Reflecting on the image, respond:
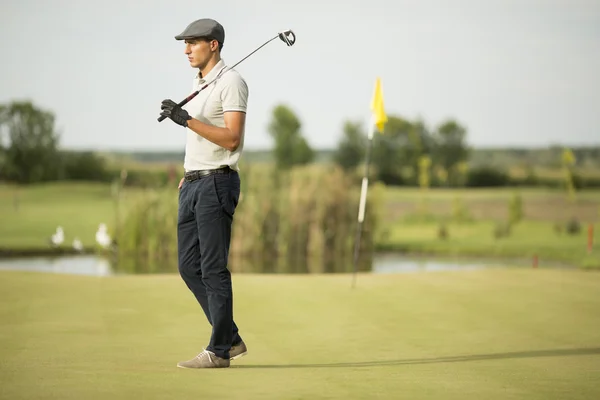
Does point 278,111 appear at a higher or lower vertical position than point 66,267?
higher

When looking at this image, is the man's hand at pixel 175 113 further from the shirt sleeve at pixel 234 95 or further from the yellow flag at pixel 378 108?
the yellow flag at pixel 378 108

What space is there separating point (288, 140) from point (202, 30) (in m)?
33.8

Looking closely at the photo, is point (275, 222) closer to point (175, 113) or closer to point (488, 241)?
point (488, 241)

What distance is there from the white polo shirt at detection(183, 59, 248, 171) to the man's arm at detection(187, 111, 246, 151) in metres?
0.04

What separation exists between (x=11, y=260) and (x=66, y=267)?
8.09ft

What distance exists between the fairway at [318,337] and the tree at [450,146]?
2599cm

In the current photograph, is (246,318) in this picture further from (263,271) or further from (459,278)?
(263,271)

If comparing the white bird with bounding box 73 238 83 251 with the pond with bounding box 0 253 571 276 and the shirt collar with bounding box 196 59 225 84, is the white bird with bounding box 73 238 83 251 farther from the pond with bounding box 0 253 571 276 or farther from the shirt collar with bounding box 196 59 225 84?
the shirt collar with bounding box 196 59 225 84

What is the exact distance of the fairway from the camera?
17.0 feet

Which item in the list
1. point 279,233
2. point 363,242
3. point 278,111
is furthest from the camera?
point 278,111

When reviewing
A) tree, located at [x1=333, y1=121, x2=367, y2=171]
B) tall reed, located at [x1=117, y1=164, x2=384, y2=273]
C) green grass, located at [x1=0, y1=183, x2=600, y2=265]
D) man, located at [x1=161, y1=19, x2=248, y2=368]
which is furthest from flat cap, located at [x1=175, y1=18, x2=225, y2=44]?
tree, located at [x1=333, y1=121, x2=367, y2=171]

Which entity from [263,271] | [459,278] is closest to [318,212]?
[263,271]

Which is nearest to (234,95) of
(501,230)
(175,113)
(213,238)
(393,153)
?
Answer: (175,113)

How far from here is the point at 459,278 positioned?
1079 cm
